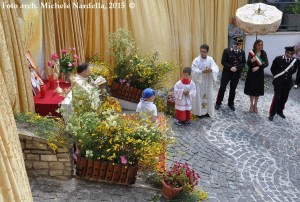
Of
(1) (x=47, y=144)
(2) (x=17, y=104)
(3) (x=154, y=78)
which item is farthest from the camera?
(3) (x=154, y=78)

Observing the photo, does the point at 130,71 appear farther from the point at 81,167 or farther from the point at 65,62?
the point at 81,167

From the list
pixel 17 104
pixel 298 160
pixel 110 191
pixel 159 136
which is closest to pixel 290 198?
pixel 298 160

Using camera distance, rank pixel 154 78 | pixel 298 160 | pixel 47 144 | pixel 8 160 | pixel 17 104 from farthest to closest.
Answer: pixel 154 78
pixel 298 160
pixel 17 104
pixel 47 144
pixel 8 160

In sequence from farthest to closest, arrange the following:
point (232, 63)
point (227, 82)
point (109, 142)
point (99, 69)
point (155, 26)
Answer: point (155, 26) → point (227, 82) → point (232, 63) → point (99, 69) → point (109, 142)

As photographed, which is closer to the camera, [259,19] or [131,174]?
[131,174]

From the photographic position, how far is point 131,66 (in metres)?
8.64

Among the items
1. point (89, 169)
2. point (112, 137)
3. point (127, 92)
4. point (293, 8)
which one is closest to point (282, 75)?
point (127, 92)

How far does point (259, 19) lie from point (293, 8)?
3.10 meters

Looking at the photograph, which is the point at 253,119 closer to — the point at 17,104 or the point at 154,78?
the point at 154,78

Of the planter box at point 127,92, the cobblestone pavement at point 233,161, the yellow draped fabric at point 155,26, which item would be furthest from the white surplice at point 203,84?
the yellow draped fabric at point 155,26

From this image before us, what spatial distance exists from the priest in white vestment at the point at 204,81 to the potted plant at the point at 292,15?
4.84m

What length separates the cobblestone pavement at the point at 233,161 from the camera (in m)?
5.45

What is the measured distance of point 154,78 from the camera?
8680 mm

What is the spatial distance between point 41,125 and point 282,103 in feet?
19.6
